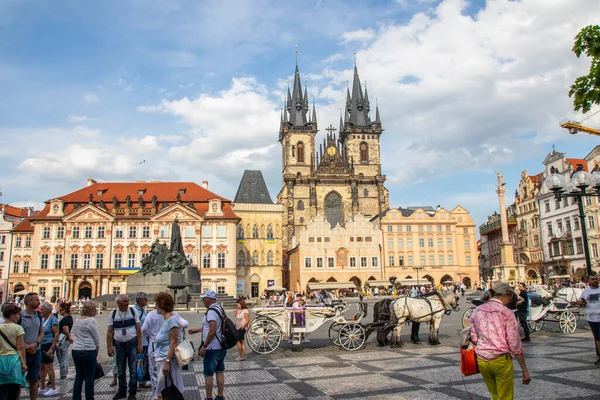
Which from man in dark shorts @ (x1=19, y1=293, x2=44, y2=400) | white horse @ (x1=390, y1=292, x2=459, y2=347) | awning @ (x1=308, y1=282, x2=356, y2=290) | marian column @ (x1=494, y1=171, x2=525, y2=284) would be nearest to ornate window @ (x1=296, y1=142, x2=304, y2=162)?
awning @ (x1=308, y1=282, x2=356, y2=290)

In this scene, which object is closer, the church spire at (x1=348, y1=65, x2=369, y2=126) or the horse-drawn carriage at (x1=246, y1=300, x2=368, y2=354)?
the horse-drawn carriage at (x1=246, y1=300, x2=368, y2=354)

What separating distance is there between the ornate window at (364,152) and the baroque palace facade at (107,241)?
30865mm

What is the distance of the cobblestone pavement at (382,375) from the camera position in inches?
296

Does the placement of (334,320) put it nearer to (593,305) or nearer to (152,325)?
(593,305)

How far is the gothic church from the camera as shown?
75.8 metres

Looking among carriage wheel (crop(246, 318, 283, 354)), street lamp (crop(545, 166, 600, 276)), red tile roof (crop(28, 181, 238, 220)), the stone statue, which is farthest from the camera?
red tile roof (crop(28, 181, 238, 220))

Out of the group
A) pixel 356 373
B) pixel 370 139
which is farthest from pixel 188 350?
pixel 370 139

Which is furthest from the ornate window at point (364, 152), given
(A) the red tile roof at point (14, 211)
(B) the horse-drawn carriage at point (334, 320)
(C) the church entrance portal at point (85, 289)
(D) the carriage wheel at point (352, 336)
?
(D) the carriage wheel at point (352, 336)

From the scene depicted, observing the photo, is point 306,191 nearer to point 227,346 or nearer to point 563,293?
point 563,293

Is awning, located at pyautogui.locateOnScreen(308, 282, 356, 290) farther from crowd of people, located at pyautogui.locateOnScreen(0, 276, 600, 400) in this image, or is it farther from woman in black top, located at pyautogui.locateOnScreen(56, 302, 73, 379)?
crowd of people, located at pyautogui.locateOnScreen(0, 276, 600, 400)

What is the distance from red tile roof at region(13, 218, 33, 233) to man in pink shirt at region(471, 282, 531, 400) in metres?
60.2

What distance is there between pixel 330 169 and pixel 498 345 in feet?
246

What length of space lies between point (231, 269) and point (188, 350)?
168 ft

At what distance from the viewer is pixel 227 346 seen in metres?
7.16
